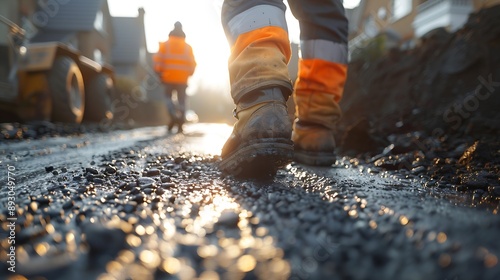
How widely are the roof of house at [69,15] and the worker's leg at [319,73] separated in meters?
16.5

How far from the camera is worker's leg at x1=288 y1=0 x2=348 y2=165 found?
1845 mm

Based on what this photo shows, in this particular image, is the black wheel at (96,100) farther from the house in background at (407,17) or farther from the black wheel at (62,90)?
the house in background at (407,17)

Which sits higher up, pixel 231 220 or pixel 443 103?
pixel 443 103

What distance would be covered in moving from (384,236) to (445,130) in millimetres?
2599

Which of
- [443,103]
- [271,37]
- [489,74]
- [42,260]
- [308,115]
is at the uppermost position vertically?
[489,74]


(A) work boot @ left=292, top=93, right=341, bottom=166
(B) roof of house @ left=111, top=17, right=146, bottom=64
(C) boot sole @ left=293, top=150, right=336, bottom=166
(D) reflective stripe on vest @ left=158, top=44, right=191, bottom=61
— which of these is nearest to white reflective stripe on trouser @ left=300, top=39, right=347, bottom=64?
(A) work boot @ left=292, top=93, right=341, bottom=166

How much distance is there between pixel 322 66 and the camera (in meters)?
1.87

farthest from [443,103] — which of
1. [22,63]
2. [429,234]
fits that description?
[22,63]

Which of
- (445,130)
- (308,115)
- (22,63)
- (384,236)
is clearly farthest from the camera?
(22,63)

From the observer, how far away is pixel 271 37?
147 centimetres

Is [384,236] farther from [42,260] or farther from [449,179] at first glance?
[449,179]

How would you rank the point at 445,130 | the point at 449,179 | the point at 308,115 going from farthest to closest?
the point at 445,130 → the point at 308,115 → the point at 449,179

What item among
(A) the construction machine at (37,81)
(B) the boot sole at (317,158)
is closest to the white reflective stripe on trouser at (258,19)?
(B) the boot sole at (317,158)

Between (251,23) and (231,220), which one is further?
(251,23)
